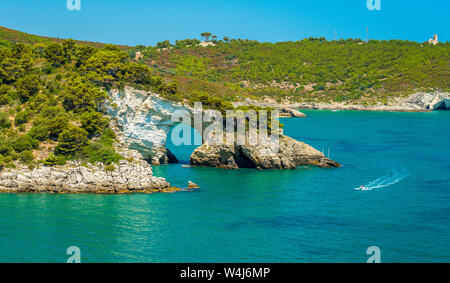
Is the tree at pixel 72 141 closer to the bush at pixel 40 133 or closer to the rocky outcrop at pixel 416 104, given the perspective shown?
the bush at pixel 40 133

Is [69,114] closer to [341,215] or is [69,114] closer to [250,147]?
[250,147]

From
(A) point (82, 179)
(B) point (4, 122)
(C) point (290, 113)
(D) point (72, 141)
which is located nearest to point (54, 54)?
(B) point (4, 122)

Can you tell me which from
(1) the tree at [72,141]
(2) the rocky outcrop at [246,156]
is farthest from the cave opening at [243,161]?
(1) the tree at [72,141]

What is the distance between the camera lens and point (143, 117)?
185ft

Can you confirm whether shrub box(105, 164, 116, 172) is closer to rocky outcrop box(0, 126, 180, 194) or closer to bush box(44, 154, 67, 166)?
rocky outcrop box(0, 126, 180, 194)

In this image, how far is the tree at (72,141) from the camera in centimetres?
4678

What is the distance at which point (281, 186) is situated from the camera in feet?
168

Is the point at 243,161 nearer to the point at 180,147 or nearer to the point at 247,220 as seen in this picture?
the point at 247,220

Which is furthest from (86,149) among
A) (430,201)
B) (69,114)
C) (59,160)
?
(430,201)

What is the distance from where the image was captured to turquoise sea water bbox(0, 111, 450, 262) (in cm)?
3222

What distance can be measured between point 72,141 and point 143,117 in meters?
10.6

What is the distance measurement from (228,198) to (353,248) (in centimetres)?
1541

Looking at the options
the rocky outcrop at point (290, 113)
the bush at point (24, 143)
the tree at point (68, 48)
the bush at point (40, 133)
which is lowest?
the bush at point (24, 143)

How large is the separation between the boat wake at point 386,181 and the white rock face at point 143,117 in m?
23.2
